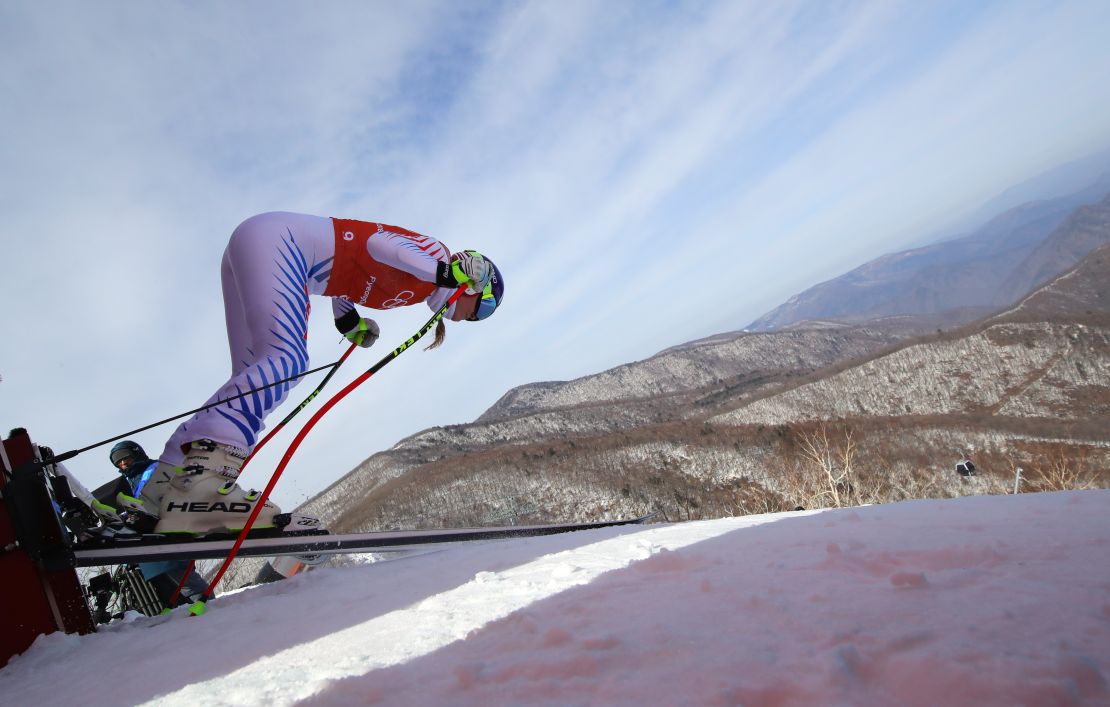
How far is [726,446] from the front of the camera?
51.6 metres

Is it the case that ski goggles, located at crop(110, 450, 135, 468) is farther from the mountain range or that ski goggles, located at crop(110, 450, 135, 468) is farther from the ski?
the mountain range

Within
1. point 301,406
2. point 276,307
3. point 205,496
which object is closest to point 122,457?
point 301,406

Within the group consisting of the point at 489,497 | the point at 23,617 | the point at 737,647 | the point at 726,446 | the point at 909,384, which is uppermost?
the point at 23,617

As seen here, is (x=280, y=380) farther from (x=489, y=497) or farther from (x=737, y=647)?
(x=489, y=497)

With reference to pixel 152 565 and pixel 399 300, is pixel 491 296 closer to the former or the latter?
pixel 399 300

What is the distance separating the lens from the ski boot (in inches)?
111

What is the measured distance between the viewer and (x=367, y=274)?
12.1ft

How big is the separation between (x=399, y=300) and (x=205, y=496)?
5.54 feet

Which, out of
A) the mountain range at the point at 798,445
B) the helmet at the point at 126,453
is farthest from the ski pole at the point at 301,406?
the mountain range at the point at 798,445

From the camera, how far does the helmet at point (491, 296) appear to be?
13.6 ft

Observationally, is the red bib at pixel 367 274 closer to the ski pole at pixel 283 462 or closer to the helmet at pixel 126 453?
the ski pole at pixel 283 462

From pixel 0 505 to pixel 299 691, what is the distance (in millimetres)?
2000

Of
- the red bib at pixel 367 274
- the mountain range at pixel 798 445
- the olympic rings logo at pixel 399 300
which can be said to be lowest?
the mountain range at pixel 798 445

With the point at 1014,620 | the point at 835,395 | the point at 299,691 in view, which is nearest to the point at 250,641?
the point at 299,691
